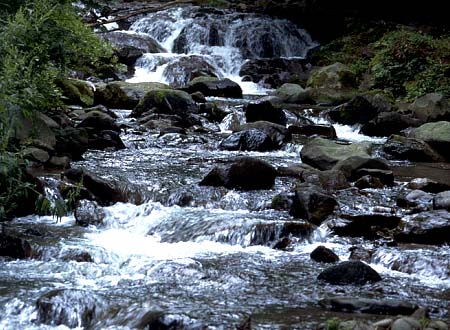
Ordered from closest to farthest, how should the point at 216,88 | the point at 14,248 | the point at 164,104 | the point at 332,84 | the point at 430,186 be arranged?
the point at 14,248 < the point at 430,186 < the point at 164,104 < the point at 216,88 < the point at 332,84

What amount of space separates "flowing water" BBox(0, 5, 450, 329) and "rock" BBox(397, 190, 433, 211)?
218 mm

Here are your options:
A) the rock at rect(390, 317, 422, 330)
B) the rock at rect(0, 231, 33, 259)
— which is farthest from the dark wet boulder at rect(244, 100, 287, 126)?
the rock at rect(390, 317, 422, 330)

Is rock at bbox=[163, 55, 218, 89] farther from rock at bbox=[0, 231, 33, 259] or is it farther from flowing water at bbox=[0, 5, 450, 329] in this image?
rock at bbox=[0, 231, 33, 259]

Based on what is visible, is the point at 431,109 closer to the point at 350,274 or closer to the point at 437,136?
the point at 437,136

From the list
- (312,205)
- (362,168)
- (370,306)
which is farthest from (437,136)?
(370,306)

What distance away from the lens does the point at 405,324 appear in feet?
18.3

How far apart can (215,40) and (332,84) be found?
6780 mm

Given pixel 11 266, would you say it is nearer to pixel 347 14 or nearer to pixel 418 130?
pixel 418 130

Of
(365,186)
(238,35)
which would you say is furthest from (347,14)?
(365,186)

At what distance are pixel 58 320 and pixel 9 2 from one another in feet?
14.3

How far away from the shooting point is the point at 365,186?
11.0 metres

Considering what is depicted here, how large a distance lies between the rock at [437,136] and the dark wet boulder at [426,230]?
5396 millimetres

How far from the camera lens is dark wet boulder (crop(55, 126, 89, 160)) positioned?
12.5 metres

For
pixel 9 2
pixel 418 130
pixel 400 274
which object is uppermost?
pixel 9 2
